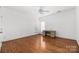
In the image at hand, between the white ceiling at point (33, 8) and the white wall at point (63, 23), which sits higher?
the white ceiling at point (33, 8)

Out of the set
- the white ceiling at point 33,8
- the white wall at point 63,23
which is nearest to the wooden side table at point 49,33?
the white wall at point 63,23

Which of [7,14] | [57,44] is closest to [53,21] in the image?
[57,44]

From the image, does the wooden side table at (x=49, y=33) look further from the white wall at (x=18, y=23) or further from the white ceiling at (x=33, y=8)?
the white ceiling at (x=33, y=8)

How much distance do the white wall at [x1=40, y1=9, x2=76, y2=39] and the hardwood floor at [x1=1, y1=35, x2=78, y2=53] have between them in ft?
0.27

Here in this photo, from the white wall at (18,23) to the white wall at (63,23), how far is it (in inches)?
5.6

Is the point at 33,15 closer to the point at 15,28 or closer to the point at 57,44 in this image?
the point at 15,28

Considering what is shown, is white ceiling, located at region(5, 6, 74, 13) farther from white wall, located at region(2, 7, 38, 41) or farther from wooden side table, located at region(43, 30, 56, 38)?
wooden side table, located at region(43, 30, 56, 38)

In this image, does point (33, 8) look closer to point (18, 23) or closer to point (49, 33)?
point (18, 23)

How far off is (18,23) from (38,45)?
0.35 meters

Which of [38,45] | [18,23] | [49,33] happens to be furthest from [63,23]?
[18,23]

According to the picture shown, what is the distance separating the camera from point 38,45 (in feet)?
3.68

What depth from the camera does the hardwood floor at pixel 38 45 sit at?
3.61 feet
